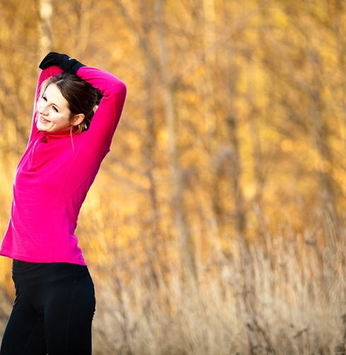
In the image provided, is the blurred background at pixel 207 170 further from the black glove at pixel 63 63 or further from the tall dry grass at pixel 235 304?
the black glove at pixel 63 63

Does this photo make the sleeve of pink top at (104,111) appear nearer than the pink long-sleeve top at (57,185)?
No

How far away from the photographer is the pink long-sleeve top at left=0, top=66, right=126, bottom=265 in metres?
2.91

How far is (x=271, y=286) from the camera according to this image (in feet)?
16.4

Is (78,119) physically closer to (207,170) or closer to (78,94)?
(78,94)

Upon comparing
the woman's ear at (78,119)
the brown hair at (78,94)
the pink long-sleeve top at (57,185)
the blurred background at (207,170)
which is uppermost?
the brown hair at (78,94)

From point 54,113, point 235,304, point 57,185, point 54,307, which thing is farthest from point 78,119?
point 235,304

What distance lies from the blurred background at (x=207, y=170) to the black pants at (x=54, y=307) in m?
1.82

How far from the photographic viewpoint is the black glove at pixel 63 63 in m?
3.21

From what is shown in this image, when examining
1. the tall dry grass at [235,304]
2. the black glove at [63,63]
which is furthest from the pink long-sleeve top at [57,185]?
the tall dry grass at [235,304]

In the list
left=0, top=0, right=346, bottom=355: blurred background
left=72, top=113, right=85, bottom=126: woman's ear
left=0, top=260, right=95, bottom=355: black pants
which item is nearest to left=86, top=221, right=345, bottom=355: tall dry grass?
left=0, top=0, right=346, bottom=355: blurred background

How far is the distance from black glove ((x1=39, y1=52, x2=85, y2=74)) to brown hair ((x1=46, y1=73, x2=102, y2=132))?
0.07 meters

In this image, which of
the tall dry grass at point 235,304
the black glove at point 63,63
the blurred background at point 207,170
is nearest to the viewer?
the black glove at point 63,63

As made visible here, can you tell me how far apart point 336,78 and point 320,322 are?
9236 millimetres

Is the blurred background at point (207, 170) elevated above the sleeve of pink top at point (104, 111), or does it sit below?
below
